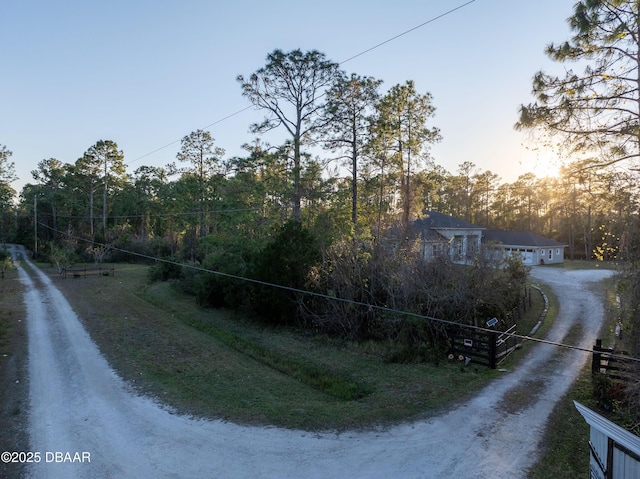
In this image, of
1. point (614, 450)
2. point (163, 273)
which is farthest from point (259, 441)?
point (163, 273)

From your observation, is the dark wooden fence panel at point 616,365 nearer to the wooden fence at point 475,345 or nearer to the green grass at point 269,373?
the wooden fence at point 475,345

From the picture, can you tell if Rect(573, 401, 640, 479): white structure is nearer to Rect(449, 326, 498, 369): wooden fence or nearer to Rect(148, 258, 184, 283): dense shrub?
Rect(449, 326, 498, 369): wooden fence

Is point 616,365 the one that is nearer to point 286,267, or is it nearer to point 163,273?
point 286,267

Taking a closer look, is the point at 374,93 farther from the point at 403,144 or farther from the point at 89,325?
the point at 89,325

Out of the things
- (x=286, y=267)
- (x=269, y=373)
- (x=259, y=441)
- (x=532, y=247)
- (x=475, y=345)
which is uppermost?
(x=532, y=247)

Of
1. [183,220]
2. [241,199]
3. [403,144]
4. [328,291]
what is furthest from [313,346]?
[183,220]

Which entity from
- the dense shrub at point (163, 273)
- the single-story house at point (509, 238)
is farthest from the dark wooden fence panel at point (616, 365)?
the dense shrub at point (163, 273)
